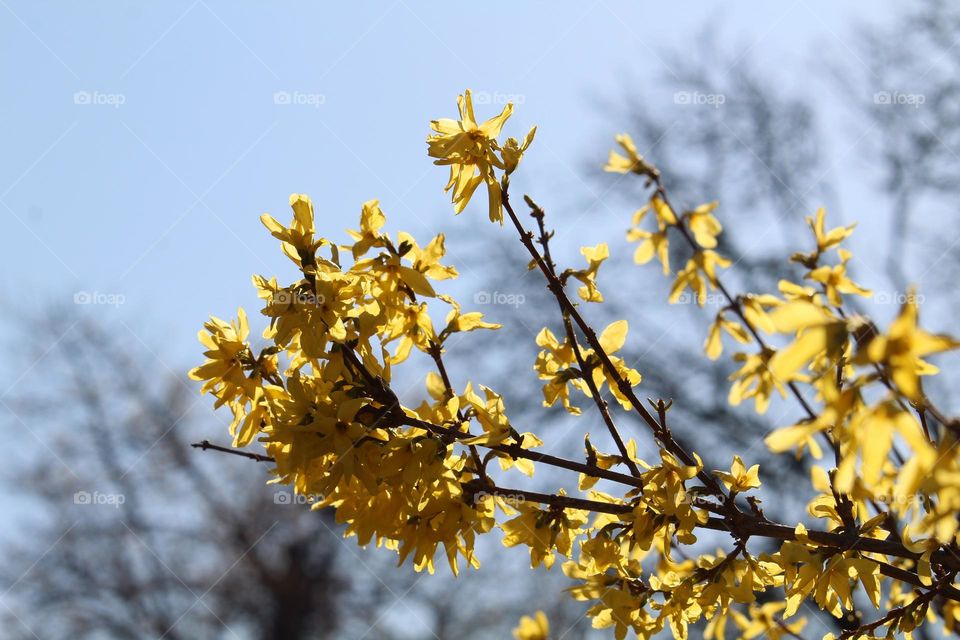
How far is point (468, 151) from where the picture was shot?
5.49 feet

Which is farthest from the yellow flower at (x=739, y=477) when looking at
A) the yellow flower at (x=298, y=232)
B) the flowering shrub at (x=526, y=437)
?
the yellow flower at (x=298, y=232)

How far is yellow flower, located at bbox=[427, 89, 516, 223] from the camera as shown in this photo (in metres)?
1.66

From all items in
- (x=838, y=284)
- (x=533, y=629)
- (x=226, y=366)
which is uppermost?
(x=838, y=284)

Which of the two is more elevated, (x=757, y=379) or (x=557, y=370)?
(x=557, y=370)

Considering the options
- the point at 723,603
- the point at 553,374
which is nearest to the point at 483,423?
the point at 553,374

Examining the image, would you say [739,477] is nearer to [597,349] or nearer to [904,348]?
[597,349]

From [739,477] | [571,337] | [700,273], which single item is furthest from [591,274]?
[739,477]

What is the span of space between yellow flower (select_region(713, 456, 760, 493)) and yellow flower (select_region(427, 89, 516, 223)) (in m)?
0.68

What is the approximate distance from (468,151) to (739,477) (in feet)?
2.83

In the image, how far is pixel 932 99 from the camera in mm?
8914

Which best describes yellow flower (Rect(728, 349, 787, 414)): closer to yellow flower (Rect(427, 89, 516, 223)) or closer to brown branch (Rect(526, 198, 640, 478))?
brown branch (Rect(526, 198, 640, 478))

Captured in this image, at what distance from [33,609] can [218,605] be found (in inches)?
116

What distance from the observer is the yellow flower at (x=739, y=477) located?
1647 millimetres

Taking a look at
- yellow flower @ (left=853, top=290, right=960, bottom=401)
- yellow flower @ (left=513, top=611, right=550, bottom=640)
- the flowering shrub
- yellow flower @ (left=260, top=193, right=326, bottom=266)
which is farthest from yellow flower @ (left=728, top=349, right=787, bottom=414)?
yellow flower @ (left=513, top=611, right=550, bottom=640)
